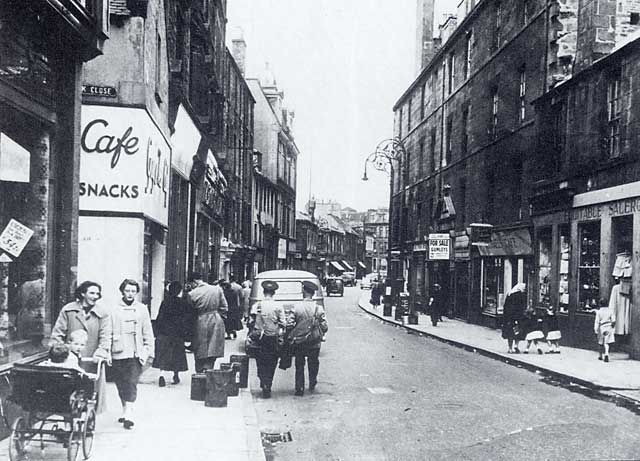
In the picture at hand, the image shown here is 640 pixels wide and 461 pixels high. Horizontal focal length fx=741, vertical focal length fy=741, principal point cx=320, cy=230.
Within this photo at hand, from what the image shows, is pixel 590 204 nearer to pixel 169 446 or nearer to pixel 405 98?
→ pixel 169 446

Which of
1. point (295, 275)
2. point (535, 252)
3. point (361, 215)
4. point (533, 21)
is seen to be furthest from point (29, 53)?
point (361, 215)

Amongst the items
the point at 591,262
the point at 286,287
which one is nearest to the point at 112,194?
the point at 286,287

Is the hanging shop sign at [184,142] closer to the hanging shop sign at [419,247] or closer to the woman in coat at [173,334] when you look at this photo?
the woman in coat at [173,334]

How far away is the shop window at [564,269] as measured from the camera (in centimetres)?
1962

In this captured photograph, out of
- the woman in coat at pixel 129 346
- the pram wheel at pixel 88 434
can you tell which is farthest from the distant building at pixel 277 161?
the pram wheel at pixel 88 434

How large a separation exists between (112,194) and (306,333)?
4716mm

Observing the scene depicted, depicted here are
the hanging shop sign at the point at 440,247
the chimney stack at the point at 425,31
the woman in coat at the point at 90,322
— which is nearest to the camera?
the woman in coat at the point at 90,322

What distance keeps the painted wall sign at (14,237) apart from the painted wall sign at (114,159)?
432 centimetres

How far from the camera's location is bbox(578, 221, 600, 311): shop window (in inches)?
706

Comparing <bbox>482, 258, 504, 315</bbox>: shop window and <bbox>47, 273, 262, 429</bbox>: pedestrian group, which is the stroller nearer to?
<bbox>47, 273, 262, 429</bbox>: pedestrian group

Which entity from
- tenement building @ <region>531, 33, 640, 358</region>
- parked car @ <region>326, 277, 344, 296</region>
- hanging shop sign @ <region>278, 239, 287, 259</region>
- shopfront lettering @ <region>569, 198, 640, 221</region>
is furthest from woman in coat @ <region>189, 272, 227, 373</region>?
parked car @ <region>326, 277, 344, 296</region>

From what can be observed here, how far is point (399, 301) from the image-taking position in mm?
29016

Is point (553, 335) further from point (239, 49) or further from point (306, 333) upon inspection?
point (239, 49)

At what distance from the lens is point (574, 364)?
1485 centimetres
